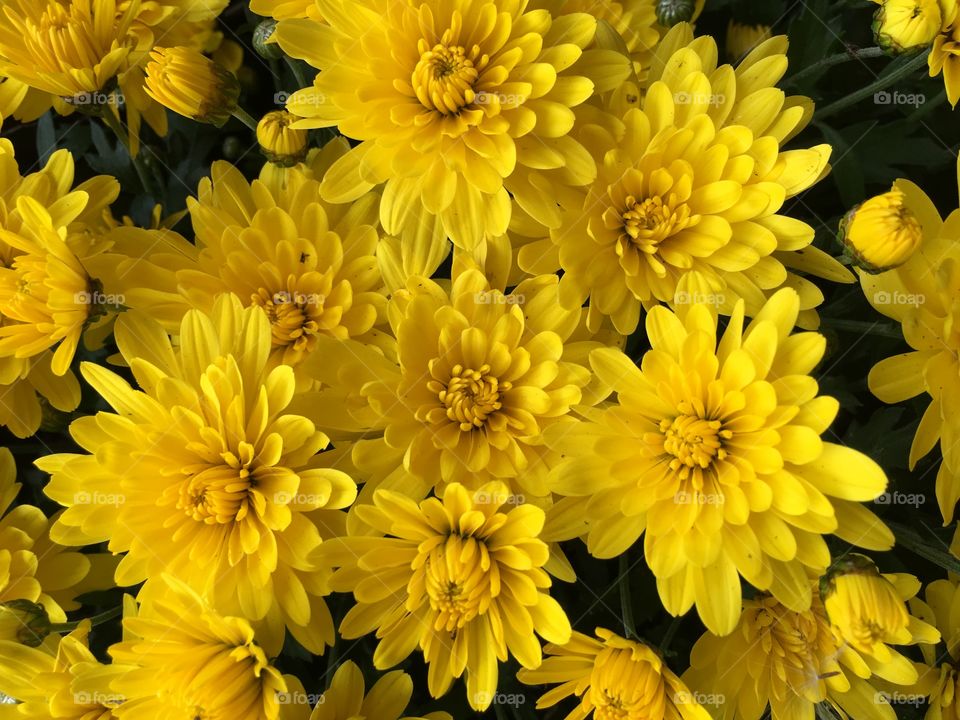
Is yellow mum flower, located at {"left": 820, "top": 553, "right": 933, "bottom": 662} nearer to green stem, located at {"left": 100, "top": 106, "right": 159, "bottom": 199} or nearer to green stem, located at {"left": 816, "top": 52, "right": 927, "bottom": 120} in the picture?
green stem, located at {"left": 816, "top": 52, "right": 927, "bottom": 120}

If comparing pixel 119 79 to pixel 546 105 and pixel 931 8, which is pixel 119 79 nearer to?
pixel 546 105

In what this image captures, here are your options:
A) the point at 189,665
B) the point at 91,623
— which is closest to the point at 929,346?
the point at 189,665

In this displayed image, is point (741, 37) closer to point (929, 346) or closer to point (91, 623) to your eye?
point (929, 346)

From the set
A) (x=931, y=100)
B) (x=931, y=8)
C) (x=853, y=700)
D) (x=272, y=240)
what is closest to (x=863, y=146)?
(x=931, y=100)

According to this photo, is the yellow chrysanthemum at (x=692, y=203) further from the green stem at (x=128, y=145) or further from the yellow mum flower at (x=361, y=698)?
the green stem at (x=128, y=145)

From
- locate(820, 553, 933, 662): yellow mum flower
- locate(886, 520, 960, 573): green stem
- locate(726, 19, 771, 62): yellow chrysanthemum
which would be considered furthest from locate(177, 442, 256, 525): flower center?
locate(726, 19, 771, 62): yellow chrysanthemum

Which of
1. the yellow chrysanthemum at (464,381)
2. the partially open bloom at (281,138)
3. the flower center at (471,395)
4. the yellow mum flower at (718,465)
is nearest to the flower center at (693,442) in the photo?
the yellow mum flower at (718,465)
